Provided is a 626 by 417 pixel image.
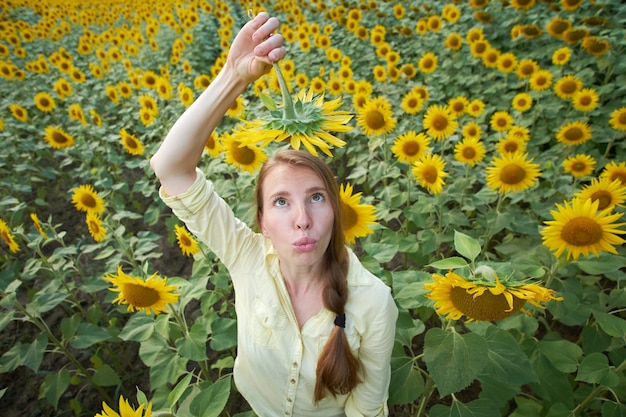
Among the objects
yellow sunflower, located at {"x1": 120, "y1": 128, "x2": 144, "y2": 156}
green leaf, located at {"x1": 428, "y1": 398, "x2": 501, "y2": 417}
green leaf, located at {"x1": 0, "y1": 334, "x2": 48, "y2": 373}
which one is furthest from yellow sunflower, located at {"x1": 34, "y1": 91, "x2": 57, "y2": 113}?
green leaf, located at {"x1": 428, "y1": 398, "x2": 501, "y2": 417}

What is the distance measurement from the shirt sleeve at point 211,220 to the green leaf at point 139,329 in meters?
0.66

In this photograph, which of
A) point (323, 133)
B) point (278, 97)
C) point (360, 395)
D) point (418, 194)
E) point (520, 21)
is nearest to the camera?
point (323, 133)

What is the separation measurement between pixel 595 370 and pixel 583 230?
0.54 meters

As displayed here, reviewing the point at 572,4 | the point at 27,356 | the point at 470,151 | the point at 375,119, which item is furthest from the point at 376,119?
the point at 572,4

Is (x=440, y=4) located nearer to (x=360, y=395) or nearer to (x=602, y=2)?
(x=602, y=2)

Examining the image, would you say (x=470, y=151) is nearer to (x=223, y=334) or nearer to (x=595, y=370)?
(x=595, y=370)

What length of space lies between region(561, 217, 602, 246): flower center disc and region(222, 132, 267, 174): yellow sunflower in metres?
1.53

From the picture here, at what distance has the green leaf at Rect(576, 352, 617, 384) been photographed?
1280mm

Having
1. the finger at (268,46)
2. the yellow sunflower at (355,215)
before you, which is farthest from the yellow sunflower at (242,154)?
the finger at (268,46)

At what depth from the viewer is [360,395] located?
123 cm

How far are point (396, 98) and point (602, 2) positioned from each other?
2551mm

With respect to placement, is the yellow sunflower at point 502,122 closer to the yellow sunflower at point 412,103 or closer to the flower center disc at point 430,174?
the yellow sunflower at point 412,103

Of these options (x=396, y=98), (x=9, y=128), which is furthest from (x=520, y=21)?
(x=9, y=128)

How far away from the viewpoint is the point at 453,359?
40.5 inches
